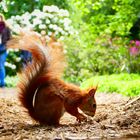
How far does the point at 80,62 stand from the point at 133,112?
11.8m

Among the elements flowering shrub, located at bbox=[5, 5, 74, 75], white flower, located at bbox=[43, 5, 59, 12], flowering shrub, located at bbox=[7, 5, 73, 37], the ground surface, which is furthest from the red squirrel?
white flower, located at bbox=[43, 5, 59, 12]

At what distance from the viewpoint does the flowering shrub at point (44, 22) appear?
1716cm

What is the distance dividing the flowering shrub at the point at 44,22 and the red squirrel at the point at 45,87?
37.2ft

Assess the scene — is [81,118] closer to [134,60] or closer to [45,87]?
[45,87]

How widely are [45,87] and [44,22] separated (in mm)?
12761

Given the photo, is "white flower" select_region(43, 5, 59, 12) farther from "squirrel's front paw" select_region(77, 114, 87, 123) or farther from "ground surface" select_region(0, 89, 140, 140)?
"squirrel's front paw" select_region(77, 114, 87, 123)

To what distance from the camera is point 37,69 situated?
543 centimetres

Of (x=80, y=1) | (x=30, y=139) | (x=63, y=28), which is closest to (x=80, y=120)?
(x=30, y=139)

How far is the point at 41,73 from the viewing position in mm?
5445

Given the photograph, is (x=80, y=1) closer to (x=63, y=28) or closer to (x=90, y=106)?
(x=63, y=28)

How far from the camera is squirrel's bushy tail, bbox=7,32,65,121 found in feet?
17.8

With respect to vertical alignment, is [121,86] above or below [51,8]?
below

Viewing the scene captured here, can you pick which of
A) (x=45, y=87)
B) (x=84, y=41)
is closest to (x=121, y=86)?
(x=45, y=87)

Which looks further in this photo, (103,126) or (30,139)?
(103,126)
